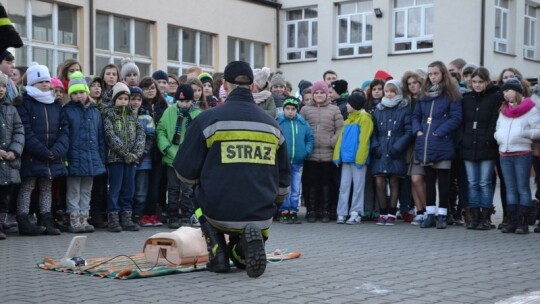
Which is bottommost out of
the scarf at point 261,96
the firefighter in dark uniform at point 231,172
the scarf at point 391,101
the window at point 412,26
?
the firefighter in dark uniform at point 231,172

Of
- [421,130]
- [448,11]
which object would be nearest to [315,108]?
[421,130]

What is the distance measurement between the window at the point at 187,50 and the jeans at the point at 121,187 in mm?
17668

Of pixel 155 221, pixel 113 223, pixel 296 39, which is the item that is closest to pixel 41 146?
pixel 113 223

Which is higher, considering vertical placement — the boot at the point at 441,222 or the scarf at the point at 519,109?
the scarf at the point at 519,109

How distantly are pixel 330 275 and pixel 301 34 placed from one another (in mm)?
27595

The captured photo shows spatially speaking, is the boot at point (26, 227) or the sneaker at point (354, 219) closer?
the boot at point (26, 227)

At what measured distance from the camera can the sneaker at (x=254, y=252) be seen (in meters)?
7.29

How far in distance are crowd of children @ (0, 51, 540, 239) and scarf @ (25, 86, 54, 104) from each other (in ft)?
0.04

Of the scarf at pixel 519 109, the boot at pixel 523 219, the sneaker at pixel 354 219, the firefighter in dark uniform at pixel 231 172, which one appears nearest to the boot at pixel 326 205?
the sneaker at pixel 354 219

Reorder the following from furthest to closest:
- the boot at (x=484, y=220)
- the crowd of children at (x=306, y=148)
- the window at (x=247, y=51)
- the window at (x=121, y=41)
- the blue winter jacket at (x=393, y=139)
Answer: the window at (x=247, y=51)
the window at (x=121, y=41)
the blue winter jacket at (x=393, y=139)
the boot at (x=484, y=220)
the crowd of children at (x=306, y=148)

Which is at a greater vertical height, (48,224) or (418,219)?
(48,224)

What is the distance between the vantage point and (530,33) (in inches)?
1288

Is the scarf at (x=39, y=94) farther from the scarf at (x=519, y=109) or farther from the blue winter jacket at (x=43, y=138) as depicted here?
the scarf at (x=519, y=109)

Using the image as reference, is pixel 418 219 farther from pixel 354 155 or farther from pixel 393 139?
pixel 354 155
